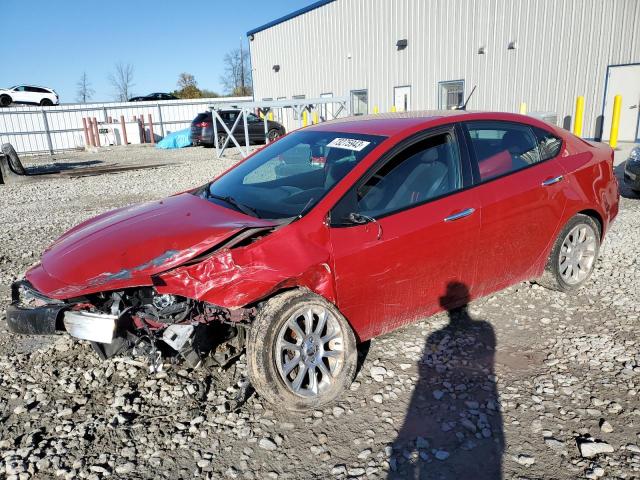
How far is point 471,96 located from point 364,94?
6.35 metres

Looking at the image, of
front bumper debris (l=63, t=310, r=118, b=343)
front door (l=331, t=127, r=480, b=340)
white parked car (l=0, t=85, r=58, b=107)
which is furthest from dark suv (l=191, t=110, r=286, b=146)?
front bumper debris (l=63, t=310, r=118, b=343)

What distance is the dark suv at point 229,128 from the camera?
21.9 metres

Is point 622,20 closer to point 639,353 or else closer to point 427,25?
point 427,25

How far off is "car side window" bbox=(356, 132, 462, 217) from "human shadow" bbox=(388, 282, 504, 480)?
69cm

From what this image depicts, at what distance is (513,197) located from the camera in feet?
11.8

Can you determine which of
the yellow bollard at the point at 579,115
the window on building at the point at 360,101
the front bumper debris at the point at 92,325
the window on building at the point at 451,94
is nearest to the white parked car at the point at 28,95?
the window on building at the point at 360,101

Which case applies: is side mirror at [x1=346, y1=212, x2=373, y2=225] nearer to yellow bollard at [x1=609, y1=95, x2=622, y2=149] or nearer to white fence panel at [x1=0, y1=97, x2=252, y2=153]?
yellow bollard at [x1=609, y1=95, x2=622, y2=149]

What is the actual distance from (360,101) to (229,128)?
612 cm

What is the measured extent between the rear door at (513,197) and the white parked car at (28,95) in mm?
33405

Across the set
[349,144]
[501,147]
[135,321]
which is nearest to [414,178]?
[349,144]

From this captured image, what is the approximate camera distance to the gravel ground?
2.49 m

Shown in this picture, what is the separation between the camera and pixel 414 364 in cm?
337

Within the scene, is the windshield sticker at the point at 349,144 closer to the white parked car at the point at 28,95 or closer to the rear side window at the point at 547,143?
the rear side window at the point at 547,143

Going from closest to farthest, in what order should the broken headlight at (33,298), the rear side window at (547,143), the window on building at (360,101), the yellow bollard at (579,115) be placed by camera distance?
1. the broken headlight at (33,298)
2. the rear side window at (547,143)
3. the yellow bollard at (579,115)
4. the window on building at (360,101)
